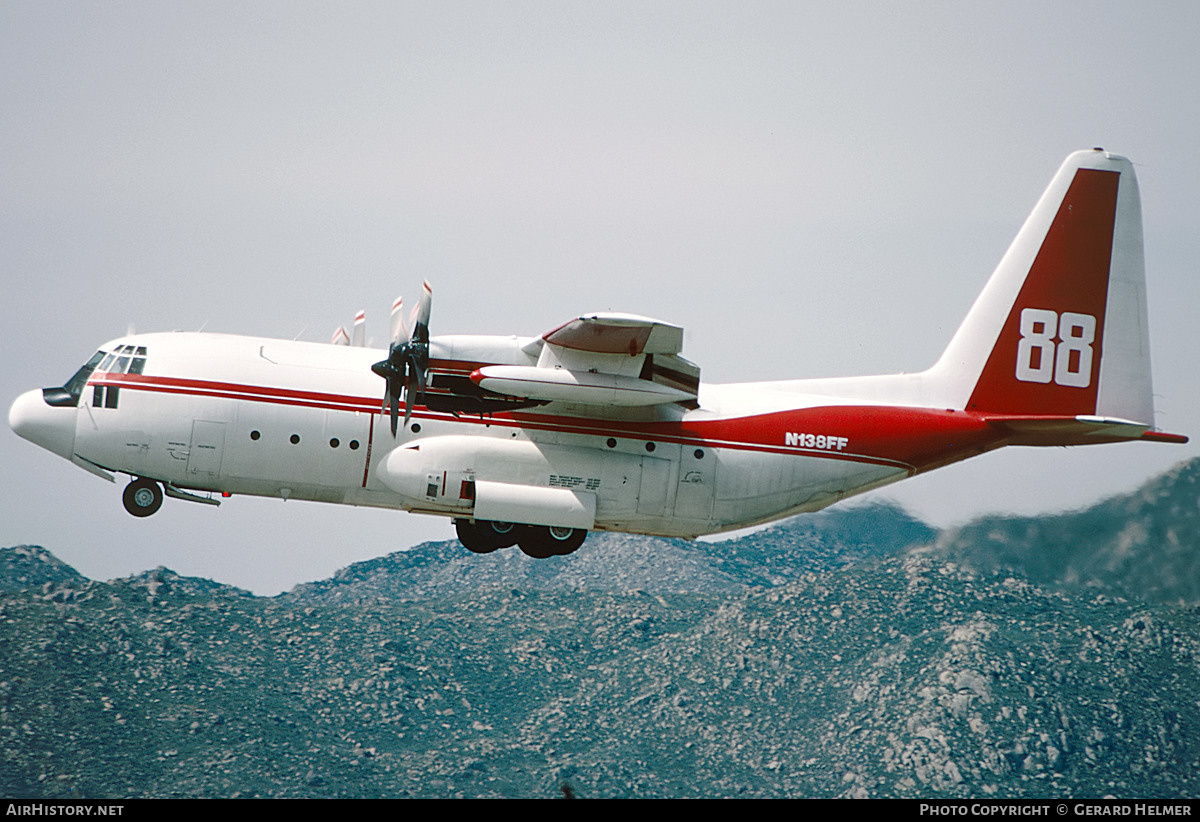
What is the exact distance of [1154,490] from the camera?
41.7 m

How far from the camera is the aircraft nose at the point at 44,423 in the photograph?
82.2 feet

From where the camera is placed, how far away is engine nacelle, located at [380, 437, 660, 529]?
2455 centimetres

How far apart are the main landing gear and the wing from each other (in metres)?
3.40

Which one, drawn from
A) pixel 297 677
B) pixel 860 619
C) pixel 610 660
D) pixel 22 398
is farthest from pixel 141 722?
pixel 22 398

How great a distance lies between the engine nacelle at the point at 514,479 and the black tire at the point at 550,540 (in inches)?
36.1

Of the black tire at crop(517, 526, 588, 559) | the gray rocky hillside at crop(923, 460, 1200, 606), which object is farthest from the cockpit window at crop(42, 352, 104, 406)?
the gray rocky hillside at crop(923, 460, 1200, 606)

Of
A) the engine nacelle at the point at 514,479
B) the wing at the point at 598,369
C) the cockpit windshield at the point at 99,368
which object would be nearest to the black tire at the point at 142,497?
the cockpit windshield at the point at 99,368

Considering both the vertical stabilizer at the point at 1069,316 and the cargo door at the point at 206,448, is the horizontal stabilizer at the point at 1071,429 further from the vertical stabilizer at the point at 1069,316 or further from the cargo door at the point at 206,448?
the cargo door at the point at 206,448

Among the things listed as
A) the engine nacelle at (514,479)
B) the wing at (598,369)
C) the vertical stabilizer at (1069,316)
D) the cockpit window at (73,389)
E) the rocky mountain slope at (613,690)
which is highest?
the vertical stabilizer at (1069,316)

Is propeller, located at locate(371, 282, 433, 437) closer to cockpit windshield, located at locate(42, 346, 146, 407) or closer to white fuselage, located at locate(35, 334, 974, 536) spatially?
white fuselage, located at locate(35, 334, 974, 536)

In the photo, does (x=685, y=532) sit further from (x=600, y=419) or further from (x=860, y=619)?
(x=860, y=619)

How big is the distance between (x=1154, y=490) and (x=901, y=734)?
63947 mm

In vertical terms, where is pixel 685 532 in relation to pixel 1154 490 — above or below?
→ below

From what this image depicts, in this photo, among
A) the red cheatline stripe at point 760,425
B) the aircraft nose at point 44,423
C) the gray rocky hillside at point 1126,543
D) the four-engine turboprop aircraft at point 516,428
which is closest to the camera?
the four-engine turboprop aircraft at point 516,428
